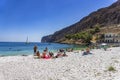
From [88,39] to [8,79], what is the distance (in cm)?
14177

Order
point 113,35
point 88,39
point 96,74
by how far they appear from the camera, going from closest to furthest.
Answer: point 96,74 → point 113,35 → point 88,39

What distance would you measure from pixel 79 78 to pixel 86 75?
1.11 m

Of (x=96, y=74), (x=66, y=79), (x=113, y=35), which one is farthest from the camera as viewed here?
(x=113, y=35)

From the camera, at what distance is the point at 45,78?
55.9 ft

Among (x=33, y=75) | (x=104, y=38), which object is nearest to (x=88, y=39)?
(x=104, y=38)

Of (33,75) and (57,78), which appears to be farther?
(33,75)

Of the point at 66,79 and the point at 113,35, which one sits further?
the point at 113,35

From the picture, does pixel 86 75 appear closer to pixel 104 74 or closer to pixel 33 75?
pixel 104 74

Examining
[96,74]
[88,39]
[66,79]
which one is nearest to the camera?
[66,79]

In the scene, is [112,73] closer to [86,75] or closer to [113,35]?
[86,75]

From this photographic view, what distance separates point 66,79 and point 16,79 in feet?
11.5

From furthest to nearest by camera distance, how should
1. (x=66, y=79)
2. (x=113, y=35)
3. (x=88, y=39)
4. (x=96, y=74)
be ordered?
(x=88, y=39)
(x=113, y=35)
(x=96, y=74)
(x=66, y=79)

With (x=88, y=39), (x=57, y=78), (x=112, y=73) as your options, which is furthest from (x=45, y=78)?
(x=88, y=39)

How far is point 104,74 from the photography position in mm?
17016
